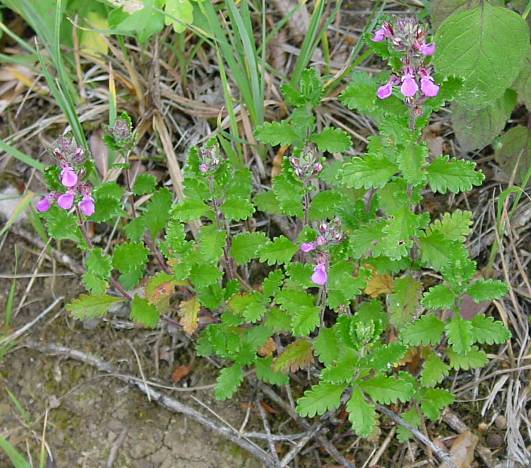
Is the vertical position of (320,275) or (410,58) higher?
(410,58)

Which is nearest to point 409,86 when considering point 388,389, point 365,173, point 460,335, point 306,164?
point 365,173

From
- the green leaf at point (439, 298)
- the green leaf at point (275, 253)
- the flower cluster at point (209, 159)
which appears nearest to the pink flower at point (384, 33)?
the flower cluster at point (209, 159)

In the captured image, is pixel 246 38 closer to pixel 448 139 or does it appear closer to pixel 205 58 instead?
pixel 205 58

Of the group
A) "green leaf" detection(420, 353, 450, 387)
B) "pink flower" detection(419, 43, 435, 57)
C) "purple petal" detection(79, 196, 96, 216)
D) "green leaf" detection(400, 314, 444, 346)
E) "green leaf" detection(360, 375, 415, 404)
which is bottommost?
"green leaf" detection(420, 353, 450, 387)

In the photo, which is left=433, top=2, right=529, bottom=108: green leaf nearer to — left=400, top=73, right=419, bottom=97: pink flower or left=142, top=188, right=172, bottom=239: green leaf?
left=400, top=73, right=419, bottom=97: pink flower

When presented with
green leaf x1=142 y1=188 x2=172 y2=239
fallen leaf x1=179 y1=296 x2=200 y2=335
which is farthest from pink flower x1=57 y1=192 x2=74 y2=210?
fallen leaf x1=179 y1=296 x2=200 y2=335

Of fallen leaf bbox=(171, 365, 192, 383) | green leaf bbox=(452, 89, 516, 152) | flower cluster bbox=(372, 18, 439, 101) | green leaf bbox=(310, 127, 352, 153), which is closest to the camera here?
flower cluster bbox=(372, 18, 439, 101)

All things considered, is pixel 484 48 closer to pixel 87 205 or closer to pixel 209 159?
pixel 209 159

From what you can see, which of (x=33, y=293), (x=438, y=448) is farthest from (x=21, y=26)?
(x=438, y=448)
